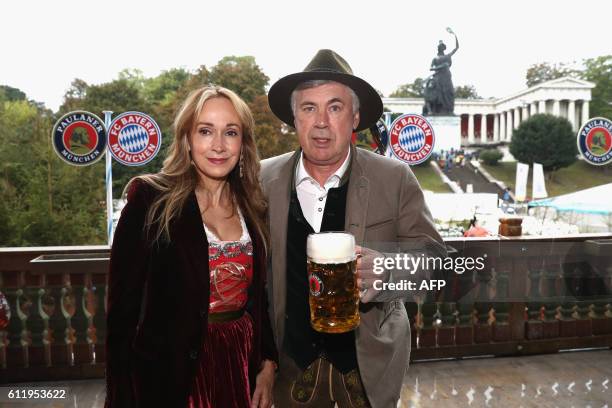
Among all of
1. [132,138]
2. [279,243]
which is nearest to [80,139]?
[132,138]

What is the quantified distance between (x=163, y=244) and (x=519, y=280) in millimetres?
3371

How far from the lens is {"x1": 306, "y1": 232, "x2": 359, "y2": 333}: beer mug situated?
143 centimetres

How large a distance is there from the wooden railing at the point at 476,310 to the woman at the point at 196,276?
7.05 feet

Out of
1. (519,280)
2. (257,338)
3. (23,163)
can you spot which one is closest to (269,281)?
(257,338)

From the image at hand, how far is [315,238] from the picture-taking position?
4.74ft

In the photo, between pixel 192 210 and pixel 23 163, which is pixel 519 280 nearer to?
pixel 192 210

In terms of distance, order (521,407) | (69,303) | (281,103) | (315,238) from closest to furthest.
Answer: (315,238) < (281,103) < (521,407) < (69,303)

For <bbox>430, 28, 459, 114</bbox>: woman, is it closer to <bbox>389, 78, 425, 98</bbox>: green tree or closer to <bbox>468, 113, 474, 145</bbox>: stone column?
<bbox>468, 113, 474, 145</bbox>: stone column

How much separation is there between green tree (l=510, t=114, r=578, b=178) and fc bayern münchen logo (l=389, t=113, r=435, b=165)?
36.3 m

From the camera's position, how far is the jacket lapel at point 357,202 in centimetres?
171

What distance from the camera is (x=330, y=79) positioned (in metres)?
1.82

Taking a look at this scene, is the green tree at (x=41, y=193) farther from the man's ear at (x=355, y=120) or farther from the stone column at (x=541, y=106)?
the stone column at (x=541, y=106)

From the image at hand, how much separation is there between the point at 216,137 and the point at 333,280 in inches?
25.6

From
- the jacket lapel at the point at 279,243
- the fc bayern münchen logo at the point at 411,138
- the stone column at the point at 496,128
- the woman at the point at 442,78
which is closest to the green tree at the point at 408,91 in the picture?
the stone column at the point at 496,128
